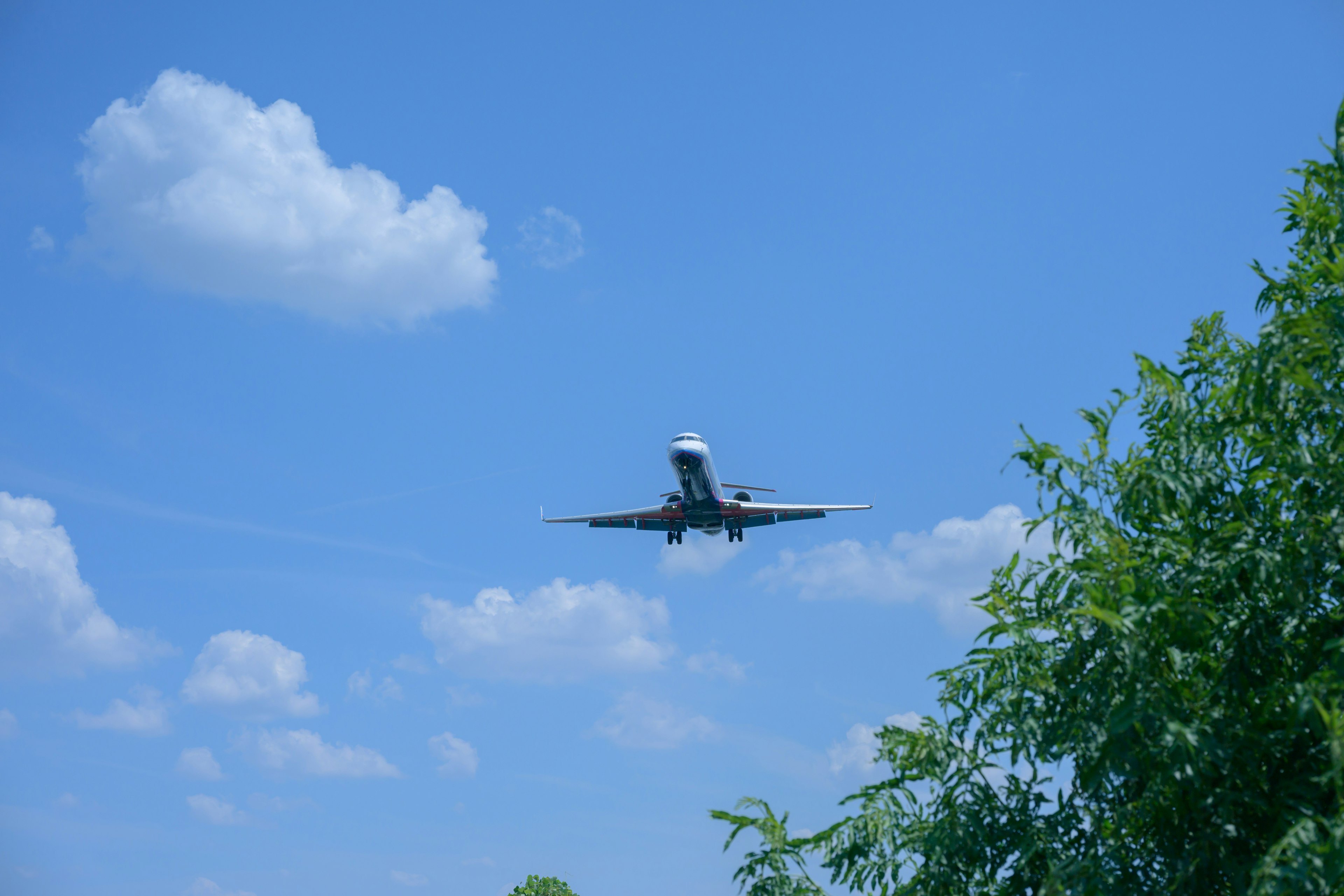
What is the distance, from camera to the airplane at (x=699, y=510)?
209 feet

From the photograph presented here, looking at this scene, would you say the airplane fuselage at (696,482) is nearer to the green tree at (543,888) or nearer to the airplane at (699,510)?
the airplane at (699,510)

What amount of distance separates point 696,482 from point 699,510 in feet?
10.5

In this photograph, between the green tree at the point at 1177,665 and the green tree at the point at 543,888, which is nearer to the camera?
the green tree at the point at 1177,665

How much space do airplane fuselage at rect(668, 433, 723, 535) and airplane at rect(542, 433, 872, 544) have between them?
4cm

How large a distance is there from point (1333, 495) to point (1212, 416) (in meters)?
2.51

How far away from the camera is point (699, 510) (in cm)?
6762

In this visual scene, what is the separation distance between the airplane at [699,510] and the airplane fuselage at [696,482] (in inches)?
1.5

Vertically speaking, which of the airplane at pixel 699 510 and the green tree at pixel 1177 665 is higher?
the airplane at pixel 699 510

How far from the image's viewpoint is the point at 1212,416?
15.0 meters

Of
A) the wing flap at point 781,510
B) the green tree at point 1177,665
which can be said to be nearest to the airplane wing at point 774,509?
the wing flap at point 781,510

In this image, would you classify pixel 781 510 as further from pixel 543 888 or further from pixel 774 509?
pixel 543 888

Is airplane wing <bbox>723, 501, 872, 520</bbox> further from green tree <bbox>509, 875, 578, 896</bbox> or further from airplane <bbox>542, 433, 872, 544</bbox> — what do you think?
green tree <bbox>509, 875, 578, 896</bbox>

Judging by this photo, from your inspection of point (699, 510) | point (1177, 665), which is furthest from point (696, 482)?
point (1177, 665)

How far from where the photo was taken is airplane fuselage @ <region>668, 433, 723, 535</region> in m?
62.9
